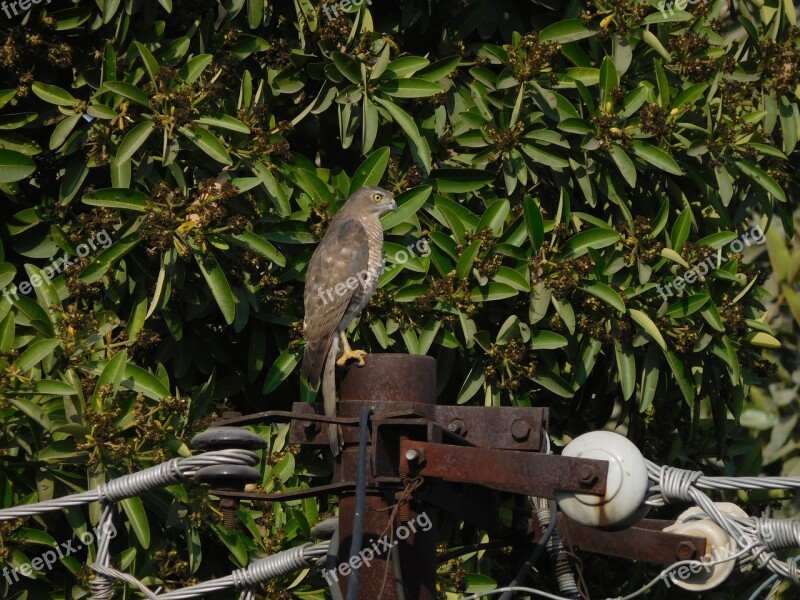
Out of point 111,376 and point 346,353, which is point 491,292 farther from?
point 111,376

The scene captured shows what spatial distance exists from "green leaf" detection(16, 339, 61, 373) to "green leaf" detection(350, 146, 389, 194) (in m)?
1.51

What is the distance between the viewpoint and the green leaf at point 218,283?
15.8 ft

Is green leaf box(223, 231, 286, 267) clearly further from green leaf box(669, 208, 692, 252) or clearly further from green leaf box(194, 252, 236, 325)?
green leaf box(669, 208, 692, 252)

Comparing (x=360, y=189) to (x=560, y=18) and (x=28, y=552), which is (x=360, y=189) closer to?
(x=560, y=18)

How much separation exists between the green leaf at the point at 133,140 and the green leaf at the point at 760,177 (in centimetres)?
272

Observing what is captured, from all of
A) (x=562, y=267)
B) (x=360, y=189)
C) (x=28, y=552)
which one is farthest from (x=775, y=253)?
(x=28, y=552)

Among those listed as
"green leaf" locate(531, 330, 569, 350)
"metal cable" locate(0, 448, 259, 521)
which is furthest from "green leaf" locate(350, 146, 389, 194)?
"metal cable" locate(0, 448, 259, 521)

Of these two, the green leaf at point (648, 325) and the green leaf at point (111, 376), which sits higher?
the green leaf at point (111, 376)

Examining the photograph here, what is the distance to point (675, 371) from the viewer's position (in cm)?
541

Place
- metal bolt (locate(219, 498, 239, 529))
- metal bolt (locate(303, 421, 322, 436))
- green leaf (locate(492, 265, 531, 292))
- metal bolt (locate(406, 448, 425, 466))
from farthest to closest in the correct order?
green leaf (locate(492, 265, 531, 292)) → metal bolt (locate(303, 421, 322, 436)) → metal bolt (locate(219, 498, 239, 529)) → metal bolt (locate(406, 448, 425, 466))

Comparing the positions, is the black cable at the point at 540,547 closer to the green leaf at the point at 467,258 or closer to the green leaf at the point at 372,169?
the green leaf at the point at 467,258

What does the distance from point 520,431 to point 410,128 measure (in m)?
2.09

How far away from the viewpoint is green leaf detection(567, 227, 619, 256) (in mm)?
5324

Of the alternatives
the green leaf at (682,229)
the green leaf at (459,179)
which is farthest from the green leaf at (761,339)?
the green leaf at (459,179)
